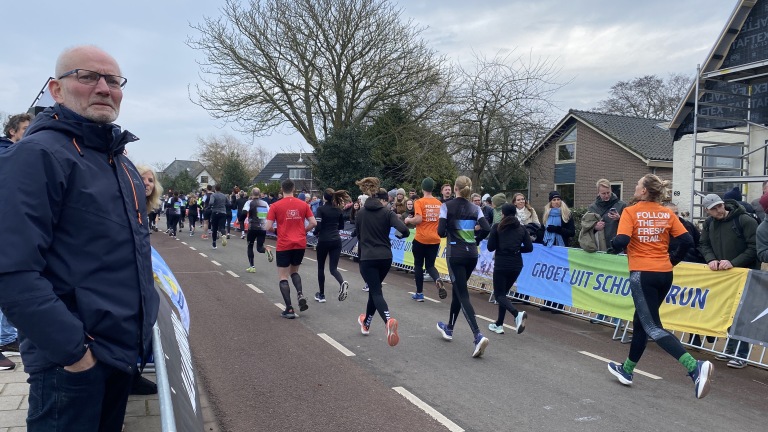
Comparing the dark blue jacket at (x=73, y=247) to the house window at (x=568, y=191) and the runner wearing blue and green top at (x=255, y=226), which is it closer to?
the runner wearing blue and green top at (x=255, y=226)

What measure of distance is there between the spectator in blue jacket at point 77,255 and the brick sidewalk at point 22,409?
6.74 feet

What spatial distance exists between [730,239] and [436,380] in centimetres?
448

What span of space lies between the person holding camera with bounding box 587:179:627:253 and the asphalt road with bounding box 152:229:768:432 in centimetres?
152

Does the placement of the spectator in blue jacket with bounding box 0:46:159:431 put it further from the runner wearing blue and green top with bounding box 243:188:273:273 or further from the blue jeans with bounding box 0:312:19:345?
the runner wearing blue and green top with bounding box 243:188:273:273

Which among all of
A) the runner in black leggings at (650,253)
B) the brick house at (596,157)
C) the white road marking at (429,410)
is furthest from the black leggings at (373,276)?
the brick house at (596,157)

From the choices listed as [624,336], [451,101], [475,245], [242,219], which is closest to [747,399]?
[624,336]

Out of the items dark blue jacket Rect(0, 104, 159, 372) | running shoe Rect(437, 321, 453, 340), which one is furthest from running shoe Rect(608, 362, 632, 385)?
dark blue jacket Rect(0, 104, 159, 372)

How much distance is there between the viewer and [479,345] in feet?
22.2

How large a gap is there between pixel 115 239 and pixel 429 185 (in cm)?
773

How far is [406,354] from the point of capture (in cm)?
703

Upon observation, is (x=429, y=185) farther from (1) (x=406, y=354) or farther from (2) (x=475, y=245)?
(1) (x=406, y=354)

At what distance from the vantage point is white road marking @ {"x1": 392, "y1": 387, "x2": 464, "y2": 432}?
4.75m

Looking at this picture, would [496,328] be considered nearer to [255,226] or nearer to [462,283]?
[462,283]

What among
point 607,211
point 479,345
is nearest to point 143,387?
point 479,345
